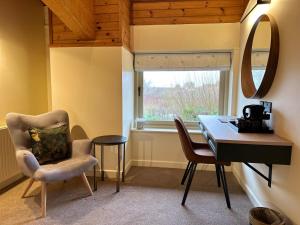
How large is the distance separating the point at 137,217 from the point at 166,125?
1.67m

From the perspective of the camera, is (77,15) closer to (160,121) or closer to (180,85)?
(180,85)

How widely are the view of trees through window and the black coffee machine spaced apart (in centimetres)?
136

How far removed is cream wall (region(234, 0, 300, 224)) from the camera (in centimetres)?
154

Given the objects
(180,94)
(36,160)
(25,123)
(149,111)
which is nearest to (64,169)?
(36,160)

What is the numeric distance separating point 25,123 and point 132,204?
1.43 m

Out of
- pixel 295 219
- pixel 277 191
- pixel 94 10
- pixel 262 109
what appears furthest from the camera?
pixel 94 10

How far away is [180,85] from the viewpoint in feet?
11.1

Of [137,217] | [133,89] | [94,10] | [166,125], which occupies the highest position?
[94,10]

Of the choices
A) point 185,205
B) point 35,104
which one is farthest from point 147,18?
point 185,205

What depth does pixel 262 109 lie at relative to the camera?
195 cm

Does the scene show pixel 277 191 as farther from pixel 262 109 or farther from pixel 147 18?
pixel 147 18

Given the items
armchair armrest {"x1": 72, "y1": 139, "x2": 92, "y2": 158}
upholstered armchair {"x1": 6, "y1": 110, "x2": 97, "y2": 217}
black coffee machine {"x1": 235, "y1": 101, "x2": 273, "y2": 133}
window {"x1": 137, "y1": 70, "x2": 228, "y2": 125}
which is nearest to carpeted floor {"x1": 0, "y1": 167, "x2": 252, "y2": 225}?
upholstered armchair {"x1": 6, "y1": 110, "x2": 97, "y2": 217}

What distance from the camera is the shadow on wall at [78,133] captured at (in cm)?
292

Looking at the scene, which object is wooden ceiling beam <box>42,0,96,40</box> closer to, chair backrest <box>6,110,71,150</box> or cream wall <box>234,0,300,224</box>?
chair backrest <box>6,110,71,150</box>
